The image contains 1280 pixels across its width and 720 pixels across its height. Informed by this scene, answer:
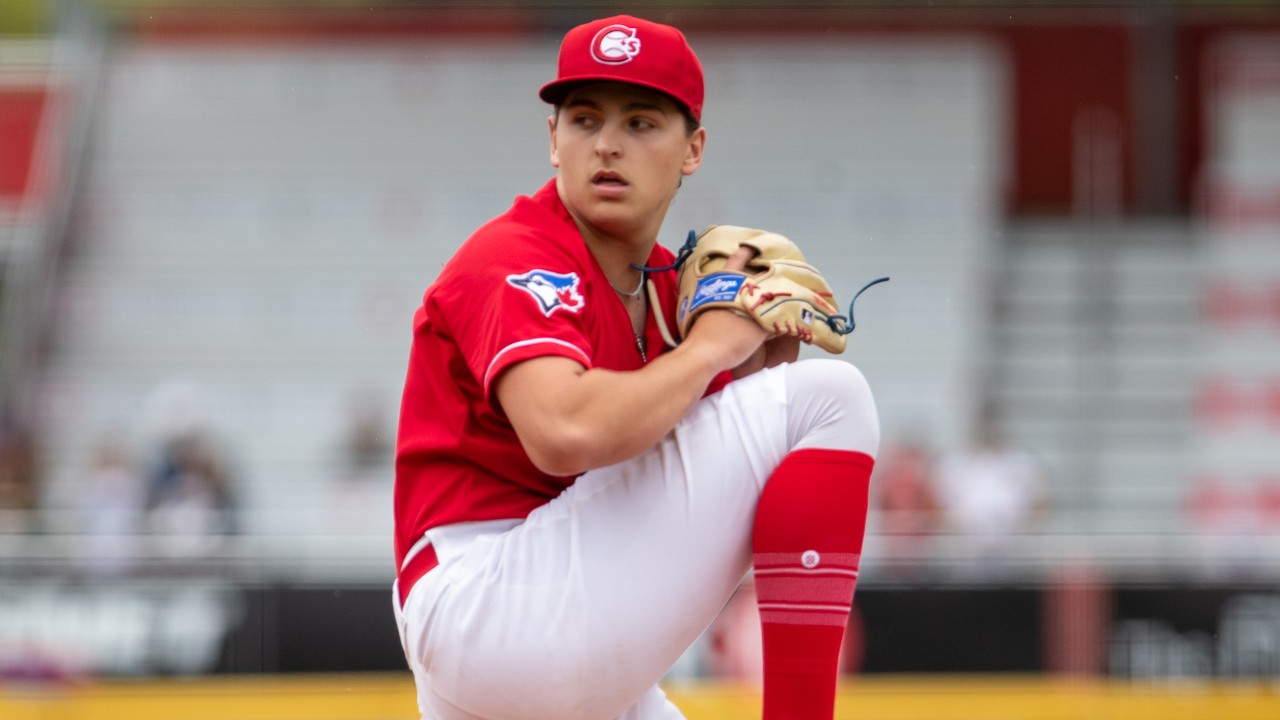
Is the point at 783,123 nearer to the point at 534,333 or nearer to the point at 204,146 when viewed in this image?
the point at 204,146

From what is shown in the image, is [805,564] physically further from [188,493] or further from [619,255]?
[188,493]

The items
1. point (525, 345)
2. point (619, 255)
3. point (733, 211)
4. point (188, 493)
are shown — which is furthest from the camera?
point (733, 211)

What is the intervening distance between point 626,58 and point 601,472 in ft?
2.38

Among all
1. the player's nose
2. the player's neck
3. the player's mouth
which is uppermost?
the player's nose

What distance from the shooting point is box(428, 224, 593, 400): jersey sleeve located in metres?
2.87

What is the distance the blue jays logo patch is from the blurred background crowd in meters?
9.39

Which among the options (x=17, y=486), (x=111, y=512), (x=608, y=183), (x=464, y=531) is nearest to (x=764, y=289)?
(x=608, y=183)

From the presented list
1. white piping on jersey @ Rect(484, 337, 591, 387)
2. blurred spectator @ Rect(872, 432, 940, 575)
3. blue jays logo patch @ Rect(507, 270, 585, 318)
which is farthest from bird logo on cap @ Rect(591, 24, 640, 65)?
blurred spectator @ Rect(872, 432, 940, 575)

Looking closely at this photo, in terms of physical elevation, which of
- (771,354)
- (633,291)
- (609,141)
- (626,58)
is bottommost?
(771,354)

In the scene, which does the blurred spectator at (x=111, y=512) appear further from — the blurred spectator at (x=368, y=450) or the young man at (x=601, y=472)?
the young man at (x=601, y=472)

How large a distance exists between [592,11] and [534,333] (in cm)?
1221

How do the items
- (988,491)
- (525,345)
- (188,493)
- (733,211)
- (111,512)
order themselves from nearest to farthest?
(525,345), (188,493), (111,512), (988,491), (733,211)

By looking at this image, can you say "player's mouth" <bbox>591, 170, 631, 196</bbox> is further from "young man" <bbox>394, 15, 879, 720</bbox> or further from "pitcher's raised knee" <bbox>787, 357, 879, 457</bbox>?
"pitcher's raised knee" <bbox>787, 357, 879, 457</bbox>

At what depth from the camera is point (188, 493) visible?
9328mm
